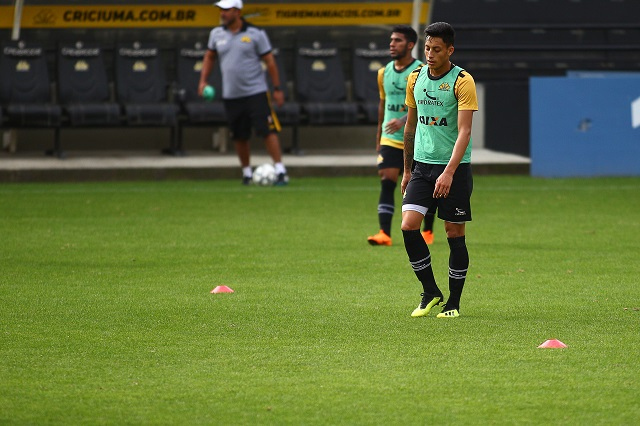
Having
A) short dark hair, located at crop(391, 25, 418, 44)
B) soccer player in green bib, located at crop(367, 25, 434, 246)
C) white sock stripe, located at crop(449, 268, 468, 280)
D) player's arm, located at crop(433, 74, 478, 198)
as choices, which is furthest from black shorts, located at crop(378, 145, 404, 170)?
player's arm, located at crop(433, 74, 478, 198)

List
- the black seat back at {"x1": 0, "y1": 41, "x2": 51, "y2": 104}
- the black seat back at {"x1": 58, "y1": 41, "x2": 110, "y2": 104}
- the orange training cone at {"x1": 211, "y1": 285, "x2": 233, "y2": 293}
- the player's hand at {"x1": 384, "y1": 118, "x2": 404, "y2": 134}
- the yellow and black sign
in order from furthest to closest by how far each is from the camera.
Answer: the yellow and black sign → the black seat back at {"x1": 58, "y1": 41, "x2": 110, "y2": 104} → the black seat back at {"x1": 0, "y1": 41, "x2": 51, "y2": 104} → the player's hand at {"x1": 384, "y1": 118, "x2": 404, "y2": 134} → the orange training cone at {"x1": 211, "y1": 285, "x2": 233, "y2": 293}

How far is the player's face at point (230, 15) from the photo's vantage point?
15352mm

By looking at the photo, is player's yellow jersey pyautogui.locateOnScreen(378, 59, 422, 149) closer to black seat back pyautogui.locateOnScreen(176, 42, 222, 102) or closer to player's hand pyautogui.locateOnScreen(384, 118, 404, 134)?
player's hand pyautogui.locateOnScreen(384, 118, 404, 134)

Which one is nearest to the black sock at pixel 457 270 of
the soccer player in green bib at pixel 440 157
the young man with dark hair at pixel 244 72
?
the soccer player in green bib at pixel 440 157

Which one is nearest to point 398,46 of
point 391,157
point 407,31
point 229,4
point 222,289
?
point 407,31

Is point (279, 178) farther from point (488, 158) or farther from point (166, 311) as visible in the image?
point (166, 311)

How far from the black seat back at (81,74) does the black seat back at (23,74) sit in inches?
10.3

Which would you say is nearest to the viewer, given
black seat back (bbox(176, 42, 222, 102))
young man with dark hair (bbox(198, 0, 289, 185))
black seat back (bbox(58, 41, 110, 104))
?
young man with dark hair (bbox(198, 0, 289, 185))

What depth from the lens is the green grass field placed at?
17.2ft

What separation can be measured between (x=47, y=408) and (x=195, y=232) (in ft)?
22.0

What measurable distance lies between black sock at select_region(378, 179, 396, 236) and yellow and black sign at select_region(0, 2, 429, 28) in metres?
9.21

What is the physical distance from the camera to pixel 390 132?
1089 cm

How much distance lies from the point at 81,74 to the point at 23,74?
84cm

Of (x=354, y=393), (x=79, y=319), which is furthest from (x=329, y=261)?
(x=354, y=393)
